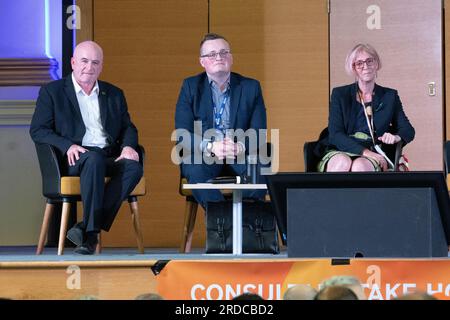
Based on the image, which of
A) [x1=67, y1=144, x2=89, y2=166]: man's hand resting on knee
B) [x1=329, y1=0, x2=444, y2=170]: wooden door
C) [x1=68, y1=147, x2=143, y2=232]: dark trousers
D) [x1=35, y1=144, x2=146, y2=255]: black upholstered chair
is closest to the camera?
[x1=68, y1=147, x2=143, y2=232]: dark trousers

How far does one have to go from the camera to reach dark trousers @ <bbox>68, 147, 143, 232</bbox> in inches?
189

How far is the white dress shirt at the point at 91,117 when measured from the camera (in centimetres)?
519

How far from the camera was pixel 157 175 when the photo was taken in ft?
21.8

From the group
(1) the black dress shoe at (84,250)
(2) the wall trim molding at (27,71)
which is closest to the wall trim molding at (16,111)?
(2) the wall trim molding at (27,71)

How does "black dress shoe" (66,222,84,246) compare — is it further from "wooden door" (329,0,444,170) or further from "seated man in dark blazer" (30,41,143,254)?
"wooden door" (329,0,444,170)

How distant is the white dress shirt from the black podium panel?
6.63ft

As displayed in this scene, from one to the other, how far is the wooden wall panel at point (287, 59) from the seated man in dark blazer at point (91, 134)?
58.7 inches

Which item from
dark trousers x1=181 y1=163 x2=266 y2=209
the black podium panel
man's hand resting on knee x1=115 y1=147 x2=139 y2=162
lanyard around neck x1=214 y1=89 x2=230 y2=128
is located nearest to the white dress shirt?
man's hand resting on knee x1=115 y1=147 x2=139 y2=162

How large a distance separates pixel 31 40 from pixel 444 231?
3901mm

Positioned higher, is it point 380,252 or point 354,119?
point 354,119
